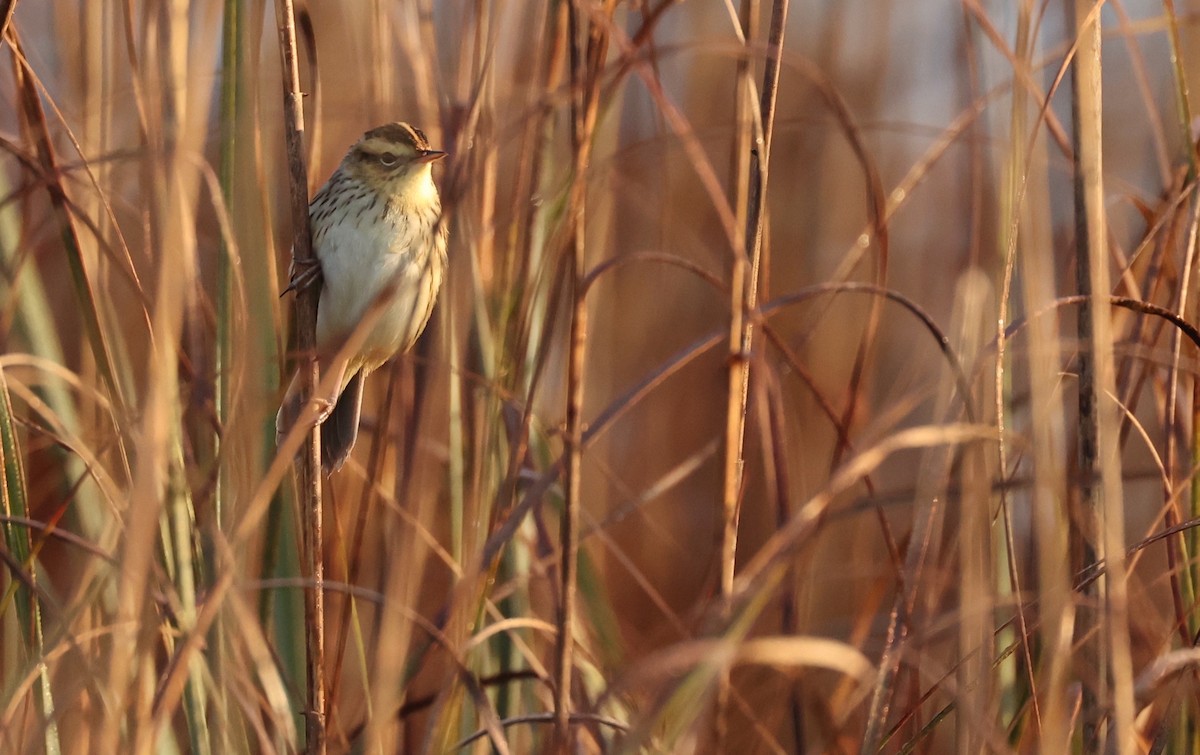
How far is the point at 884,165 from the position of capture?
174 inches

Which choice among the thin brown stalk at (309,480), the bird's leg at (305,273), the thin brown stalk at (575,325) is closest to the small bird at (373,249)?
the bird's leg at (305,273)

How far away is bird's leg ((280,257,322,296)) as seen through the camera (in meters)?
1.40

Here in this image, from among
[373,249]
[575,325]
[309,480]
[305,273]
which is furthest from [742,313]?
[373,249]

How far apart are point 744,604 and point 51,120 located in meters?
1.44

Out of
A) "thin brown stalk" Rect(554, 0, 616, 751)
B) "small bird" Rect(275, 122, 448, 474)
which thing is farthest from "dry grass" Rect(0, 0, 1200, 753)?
"small bird" Rect(275, 122, 448, 474)

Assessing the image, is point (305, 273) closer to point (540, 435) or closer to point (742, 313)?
point (540, 435)

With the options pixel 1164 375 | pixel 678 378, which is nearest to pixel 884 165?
pixel 678 378

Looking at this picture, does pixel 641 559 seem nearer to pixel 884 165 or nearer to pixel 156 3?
pixel 884 165

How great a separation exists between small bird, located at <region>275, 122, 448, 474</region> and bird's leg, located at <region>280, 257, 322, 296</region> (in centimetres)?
11

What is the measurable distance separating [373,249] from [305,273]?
412 mm

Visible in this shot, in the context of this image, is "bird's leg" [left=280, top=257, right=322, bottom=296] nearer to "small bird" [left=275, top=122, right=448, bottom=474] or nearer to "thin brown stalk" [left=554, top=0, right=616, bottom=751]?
"small bird" [left=275, top=122, right=448, bottom=474]

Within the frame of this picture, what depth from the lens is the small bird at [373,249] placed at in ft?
6.47

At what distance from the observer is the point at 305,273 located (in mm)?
1612

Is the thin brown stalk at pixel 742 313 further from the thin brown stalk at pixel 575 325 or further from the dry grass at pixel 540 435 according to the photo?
the thin brown stalk at pixel 575 325
